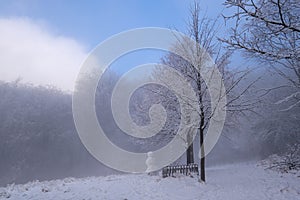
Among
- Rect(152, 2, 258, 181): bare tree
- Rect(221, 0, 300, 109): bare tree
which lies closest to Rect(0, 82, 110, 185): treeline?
Rect(152, 2, 258, 181): bare tree

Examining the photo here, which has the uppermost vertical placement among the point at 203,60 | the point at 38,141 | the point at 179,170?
the point at 203,60

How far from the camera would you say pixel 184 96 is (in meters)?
10.9

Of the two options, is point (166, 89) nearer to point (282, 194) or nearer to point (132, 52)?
point (132, 52)

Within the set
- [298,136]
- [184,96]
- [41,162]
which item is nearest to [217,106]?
[184,96]

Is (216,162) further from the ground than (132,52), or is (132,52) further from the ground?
(132,52)

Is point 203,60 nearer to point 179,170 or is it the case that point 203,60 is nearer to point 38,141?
point 179,170

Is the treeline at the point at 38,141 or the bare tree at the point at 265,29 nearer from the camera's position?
the bare tree at the point at 265,29

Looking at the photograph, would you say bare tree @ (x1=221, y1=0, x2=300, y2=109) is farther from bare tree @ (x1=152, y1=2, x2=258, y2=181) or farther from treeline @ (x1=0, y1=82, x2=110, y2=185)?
treeline @ (x1=0, y1=82, x2=110, y2=185)

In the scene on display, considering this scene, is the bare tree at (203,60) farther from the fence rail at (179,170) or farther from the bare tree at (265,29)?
the bare tree at (265,29)

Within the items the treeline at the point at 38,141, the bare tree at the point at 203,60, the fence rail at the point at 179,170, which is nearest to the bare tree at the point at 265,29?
the bare tree at the point at 203,60

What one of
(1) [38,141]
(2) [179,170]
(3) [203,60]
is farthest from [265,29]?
(1) [38,141]

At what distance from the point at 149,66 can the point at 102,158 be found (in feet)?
58.7

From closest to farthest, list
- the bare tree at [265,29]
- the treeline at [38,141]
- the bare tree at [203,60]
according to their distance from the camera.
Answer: the bare tree at [265,29]
the bare tree at [203,60]
the treeline at [38,141]

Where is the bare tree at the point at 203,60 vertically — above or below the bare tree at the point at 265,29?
above
